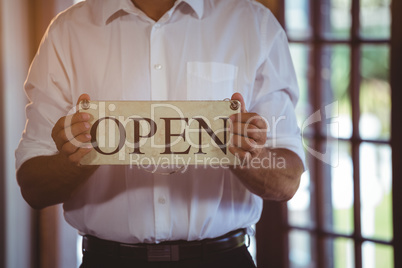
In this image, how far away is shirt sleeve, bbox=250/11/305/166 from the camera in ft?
3.72

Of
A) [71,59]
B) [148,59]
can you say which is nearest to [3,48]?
[71,59]

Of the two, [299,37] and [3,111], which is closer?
[3,111]

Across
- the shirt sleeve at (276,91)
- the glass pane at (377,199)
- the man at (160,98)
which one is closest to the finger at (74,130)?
the man at (160,98)

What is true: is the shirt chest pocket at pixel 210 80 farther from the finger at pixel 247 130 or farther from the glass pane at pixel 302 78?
the glass pane at pixel 302 78

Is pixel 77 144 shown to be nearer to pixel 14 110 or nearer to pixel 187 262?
pixel 187 262

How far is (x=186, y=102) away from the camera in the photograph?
0.93 m

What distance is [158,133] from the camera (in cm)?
94

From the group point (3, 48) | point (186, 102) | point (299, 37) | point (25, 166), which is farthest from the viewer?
point (299, 37)

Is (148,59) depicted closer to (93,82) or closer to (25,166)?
(93,82)

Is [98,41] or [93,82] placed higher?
[98,41]

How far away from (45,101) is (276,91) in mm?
532

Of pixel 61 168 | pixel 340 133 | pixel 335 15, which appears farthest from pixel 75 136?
pixel 335 15

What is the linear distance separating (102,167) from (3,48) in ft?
2.80

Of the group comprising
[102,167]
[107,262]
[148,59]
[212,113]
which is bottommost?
[107,262]
